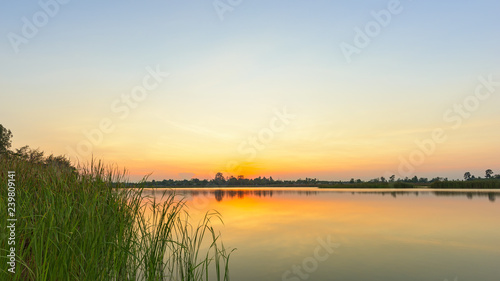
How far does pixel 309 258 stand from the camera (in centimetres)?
1271

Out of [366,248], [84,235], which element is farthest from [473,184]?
[84,235]

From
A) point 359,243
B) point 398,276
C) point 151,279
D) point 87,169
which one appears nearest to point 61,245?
point 151,279

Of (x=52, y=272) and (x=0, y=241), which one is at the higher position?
(x=0, y=241)

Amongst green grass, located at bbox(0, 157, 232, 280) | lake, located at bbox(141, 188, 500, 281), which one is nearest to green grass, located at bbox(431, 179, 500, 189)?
lake, located at bbox(141, 188, 500, 281)

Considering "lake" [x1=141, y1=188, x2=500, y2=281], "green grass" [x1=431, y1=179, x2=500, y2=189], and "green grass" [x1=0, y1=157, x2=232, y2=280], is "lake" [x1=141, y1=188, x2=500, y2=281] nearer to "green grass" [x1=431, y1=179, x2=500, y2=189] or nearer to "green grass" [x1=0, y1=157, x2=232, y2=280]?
"green grass" [x1=0, y1=157, x2=232, y2=280]

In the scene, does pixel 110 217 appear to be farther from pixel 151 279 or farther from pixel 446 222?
pixel 446 222

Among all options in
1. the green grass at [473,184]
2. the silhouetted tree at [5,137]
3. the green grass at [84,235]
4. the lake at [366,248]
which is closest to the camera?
the green grass at [84,235]

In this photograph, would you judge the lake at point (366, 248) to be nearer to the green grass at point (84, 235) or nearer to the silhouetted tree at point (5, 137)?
the green grass at point (84, 235)

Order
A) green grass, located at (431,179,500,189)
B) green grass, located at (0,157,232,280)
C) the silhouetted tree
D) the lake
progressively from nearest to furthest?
green grass, located at (0,157,232,280) < the lake < the silhouetted tree < green grass, located at (431,179,500,189)

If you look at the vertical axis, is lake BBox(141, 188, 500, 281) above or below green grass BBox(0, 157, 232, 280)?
below

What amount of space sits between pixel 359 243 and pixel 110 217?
12.7m

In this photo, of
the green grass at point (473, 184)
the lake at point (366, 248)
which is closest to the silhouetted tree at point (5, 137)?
the lake at point (366, 248)

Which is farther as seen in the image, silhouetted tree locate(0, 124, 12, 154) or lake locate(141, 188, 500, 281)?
silhouetted tree locate(0, 124, 12, 154)

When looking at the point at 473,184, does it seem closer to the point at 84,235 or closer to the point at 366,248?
the point at 366,248
